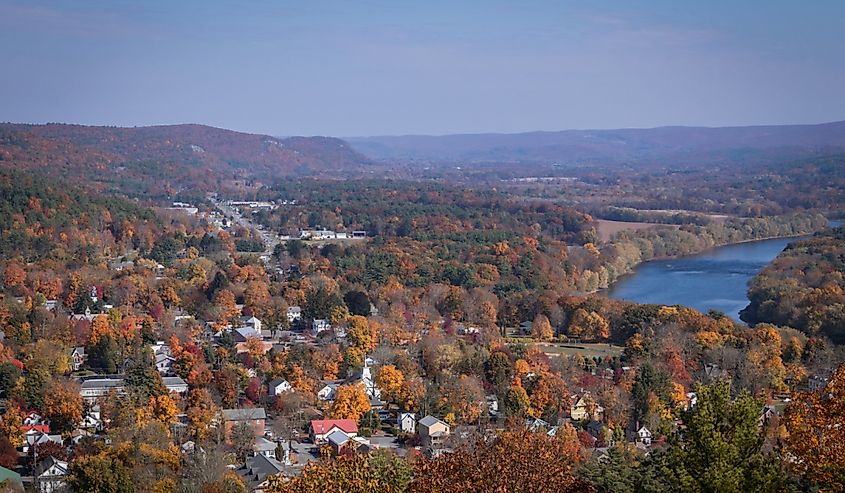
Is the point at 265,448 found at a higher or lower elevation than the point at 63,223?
lower

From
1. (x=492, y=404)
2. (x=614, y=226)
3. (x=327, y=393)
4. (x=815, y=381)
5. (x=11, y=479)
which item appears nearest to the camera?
(x=11, y=479)

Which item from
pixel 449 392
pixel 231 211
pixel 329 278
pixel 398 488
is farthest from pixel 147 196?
pixel 398 488

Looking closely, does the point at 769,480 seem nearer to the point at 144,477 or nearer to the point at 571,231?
the point at 144,477

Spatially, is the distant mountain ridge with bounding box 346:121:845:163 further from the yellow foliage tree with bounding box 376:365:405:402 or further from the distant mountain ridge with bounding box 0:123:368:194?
the yellow foliage tree with bounding box 376:365:405:402

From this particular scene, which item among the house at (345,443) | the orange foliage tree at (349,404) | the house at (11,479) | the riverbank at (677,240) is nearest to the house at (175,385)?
the orange foliage tree at (349,404)

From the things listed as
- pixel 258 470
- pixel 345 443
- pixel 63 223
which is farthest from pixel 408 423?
pixel 63 223

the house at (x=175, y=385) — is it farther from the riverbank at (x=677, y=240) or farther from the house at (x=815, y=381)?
the riverbank at (x=677, y=240)

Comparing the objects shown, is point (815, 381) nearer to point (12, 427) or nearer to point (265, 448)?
point (265, 448)
